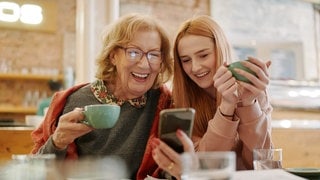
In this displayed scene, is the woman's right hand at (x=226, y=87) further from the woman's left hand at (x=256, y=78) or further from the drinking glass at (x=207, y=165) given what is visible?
the drinking glass at (x=207, y=165)

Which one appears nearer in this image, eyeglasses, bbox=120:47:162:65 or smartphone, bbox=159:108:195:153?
smartphone, bbox=159:108:195:153

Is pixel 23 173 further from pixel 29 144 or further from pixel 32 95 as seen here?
pixel 32 95

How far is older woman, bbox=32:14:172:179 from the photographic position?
4.84 feet

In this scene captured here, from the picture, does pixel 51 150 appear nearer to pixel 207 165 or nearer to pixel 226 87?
pixel 226 87

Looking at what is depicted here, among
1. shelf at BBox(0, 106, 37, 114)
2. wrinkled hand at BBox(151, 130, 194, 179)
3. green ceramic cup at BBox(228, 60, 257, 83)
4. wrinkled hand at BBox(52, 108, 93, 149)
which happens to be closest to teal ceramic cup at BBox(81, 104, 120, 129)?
wrinkled hand at BBox(52, 108, 93, 149)

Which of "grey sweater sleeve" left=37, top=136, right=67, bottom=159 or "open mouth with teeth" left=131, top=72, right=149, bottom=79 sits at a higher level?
"open mouth with teeth" left=131, top=72, right=149, bottom=79

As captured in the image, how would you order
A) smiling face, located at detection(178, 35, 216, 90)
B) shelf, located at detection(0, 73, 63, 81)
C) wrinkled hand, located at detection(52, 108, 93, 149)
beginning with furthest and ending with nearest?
shelf, located at detection(0, 73, 63, 81) < smiling face, located at detection(178, 35, 216, 90) < wrinkled hand, located at detection(52, 108, 93, 149)

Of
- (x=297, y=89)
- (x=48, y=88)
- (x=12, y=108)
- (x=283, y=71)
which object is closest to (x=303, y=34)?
(x=283, y=71)

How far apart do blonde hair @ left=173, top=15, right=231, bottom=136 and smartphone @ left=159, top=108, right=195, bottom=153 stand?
0.65 meters

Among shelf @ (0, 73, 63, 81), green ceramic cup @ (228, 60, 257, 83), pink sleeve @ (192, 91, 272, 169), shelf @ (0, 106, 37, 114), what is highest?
green ceramic cup @ (228, 60, 257, 83)

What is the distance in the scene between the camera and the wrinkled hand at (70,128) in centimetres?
119

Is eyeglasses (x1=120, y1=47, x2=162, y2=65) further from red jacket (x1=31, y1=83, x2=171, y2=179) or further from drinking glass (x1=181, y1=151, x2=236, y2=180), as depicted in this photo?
drinking glass (x1=181, y1=151, x2=236, y2=180)

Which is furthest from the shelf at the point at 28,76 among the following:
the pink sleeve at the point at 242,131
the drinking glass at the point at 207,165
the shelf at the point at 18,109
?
the drinking glass at the point at 207,165

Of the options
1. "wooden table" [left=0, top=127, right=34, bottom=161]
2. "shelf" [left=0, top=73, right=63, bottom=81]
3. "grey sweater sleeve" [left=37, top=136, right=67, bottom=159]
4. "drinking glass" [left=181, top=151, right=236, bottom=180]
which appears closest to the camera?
"drinking glass" [left=181, top=151, right=236, bottom=180]
